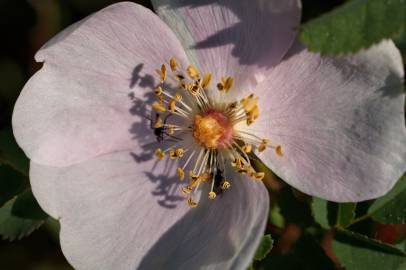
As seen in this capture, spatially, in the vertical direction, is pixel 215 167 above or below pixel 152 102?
below

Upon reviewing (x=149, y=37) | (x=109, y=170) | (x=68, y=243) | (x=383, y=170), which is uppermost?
(x=149, y=37)

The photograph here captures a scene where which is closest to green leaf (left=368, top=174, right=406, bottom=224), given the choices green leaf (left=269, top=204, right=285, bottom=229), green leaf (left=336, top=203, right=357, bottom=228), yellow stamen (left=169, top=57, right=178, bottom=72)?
green leaf (left=336, top=203, right=357, bottom=228)

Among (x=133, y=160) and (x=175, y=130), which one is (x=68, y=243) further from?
(x=175, y=130)

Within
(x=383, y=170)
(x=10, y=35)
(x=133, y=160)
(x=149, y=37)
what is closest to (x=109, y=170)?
(x=133, y=160)

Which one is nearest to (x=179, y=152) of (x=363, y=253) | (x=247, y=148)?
(x=247, y=148)

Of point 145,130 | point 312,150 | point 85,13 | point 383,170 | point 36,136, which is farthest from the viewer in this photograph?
point 85,13

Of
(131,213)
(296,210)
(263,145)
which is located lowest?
(296,210)

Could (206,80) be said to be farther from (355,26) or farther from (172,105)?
(355,26)
